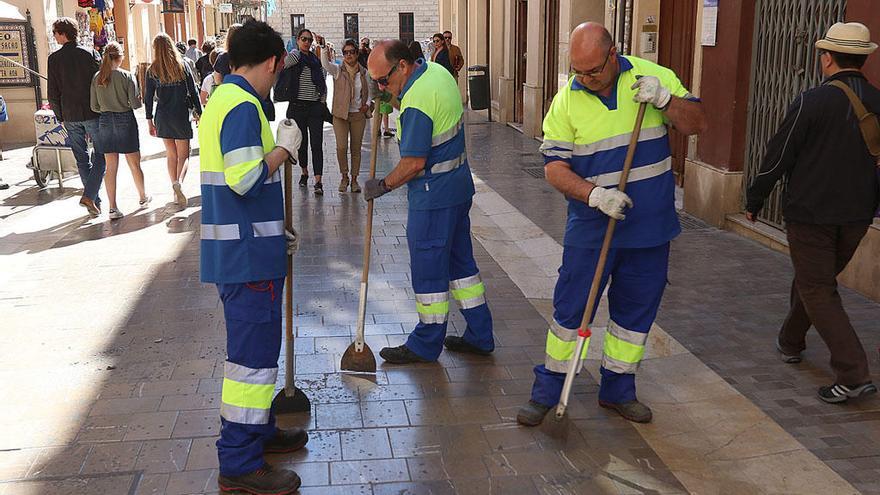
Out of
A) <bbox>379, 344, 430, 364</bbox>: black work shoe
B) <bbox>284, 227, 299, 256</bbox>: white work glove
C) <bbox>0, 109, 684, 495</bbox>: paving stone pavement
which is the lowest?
<bbox>0, 109, 684, 495</bbox>: paving stone pavement

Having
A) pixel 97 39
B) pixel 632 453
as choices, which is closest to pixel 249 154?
pixel 632 453

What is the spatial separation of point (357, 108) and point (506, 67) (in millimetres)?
8591

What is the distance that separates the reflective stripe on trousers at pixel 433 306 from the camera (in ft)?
17.3

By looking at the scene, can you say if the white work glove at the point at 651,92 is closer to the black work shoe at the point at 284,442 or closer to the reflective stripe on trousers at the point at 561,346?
the reflective stripe on trousers at the point at 561,346

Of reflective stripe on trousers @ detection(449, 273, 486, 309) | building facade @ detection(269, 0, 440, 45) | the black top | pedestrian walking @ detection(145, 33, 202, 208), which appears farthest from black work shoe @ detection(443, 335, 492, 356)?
building facade @ detection(269, 0, 440, 45)

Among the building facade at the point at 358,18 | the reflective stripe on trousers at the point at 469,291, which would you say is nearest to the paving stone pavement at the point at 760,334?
the reflective stripe on trousers at the point at 469,291

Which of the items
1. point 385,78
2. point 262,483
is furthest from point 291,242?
point 385,78

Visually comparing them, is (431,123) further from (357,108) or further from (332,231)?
(357,108)

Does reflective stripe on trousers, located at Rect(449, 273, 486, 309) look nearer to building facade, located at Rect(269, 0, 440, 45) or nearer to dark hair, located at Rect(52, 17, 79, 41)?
dark hair, located at Rect(52, 17, 79, 41)

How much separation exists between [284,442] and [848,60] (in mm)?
3418

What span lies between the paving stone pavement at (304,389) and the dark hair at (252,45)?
5.99 ft

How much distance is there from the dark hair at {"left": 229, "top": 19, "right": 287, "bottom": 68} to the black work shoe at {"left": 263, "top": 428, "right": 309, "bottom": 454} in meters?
1.71

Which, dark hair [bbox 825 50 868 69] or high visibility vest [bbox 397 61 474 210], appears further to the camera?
high visibility vest [bbox 397 61 474 210]

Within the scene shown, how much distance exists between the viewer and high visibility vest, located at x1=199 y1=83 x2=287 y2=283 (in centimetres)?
364
